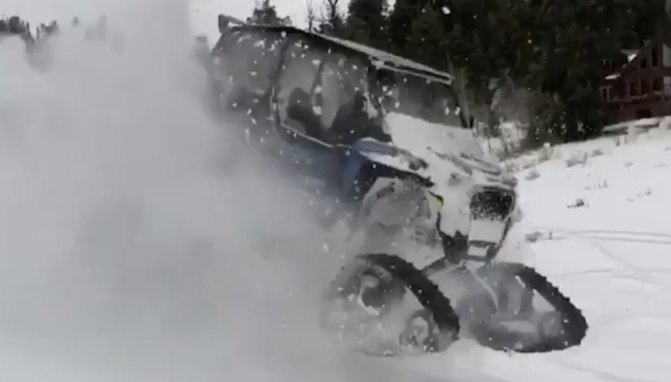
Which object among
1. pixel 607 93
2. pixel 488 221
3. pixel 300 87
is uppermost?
pixel 607 93

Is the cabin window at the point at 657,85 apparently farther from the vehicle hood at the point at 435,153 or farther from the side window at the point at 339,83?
the side window at the point at 339,83

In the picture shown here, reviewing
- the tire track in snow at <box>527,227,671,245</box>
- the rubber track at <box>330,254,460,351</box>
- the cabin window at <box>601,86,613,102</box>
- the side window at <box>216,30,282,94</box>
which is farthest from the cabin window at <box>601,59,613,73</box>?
the side window at <box>216,30,282,94</box>

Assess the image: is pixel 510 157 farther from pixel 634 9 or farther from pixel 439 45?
pixel 634 9

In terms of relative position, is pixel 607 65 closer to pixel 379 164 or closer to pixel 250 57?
pixel 379 164

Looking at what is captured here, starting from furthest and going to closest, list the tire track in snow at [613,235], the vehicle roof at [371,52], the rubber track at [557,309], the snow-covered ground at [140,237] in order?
1. the tire track in snow at [613,235]
2. the rubber track at [557,309]
3. the vehicle roof at [371,52]
4. the snow-covered ground at [140,237]

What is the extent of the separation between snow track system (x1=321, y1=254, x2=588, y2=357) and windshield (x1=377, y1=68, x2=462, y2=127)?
171mm

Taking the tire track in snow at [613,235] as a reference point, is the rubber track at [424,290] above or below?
below

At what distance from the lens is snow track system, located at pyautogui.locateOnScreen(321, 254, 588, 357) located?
35.1 inches

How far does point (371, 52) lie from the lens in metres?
0.98

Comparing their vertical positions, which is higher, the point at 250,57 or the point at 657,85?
the point at 657,85

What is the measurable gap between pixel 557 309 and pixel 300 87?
501 mm

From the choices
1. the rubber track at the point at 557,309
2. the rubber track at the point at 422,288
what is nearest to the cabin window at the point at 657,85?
the rubber track at the point at 557,309

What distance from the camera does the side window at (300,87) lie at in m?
0.85

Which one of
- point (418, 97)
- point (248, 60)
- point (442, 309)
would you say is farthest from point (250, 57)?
point (442, 309)
